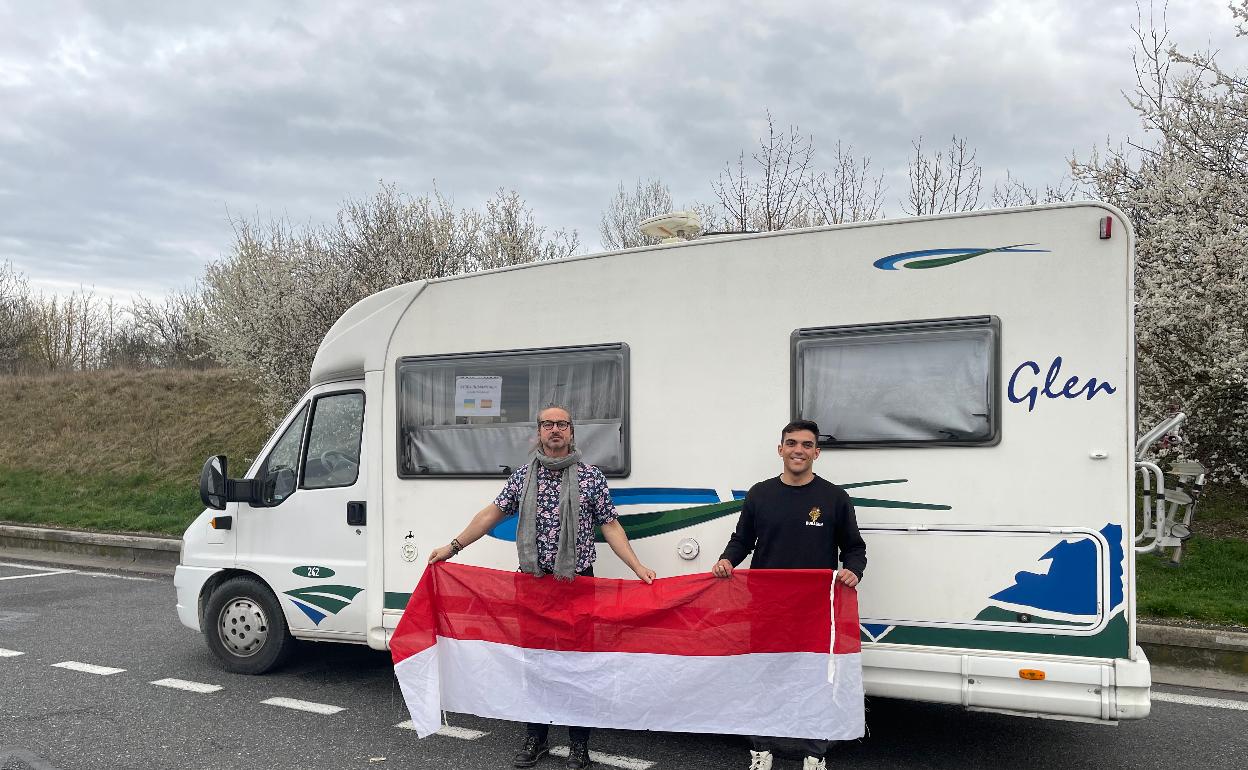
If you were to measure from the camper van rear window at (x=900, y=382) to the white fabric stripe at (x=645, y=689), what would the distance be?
1.09 metres

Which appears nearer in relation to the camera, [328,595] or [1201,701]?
[1201,701]

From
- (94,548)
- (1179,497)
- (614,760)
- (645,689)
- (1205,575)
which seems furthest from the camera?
(94,548)

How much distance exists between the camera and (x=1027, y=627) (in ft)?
13.8

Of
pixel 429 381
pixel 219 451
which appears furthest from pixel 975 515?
pixel 219 451

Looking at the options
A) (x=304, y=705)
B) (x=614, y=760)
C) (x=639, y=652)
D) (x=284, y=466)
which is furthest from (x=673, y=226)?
(x=304, y=705)

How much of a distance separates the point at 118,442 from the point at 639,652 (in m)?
19.9

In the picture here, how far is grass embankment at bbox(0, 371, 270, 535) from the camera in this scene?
606 inches

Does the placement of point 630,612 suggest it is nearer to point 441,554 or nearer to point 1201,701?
point 441,554

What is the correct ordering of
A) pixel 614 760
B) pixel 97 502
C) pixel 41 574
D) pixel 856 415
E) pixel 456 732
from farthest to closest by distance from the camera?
pixel 97 502
pixel 41 574
pixel 456 732
pixel 614 760
pixel 856 415

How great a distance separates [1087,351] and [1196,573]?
558cm

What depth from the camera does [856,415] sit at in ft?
14.9

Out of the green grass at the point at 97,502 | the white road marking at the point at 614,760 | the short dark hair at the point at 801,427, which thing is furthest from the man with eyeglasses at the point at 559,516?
the green grass at the point at 97,502

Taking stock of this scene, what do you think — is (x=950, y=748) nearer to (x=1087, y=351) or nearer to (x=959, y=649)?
(x=959, y=649)

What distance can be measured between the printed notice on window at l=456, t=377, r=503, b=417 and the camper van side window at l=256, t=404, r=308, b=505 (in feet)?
4.41
